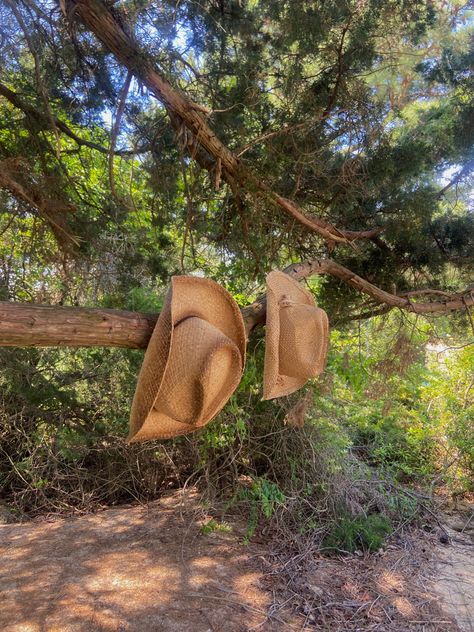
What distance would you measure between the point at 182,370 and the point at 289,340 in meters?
1.01

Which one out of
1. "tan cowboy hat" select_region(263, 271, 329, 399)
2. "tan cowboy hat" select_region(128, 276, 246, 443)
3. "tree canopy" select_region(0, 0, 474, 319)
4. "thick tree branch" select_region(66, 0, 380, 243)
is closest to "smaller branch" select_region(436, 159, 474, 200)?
"tree canopy" select_region(0, 0, 474, 319)

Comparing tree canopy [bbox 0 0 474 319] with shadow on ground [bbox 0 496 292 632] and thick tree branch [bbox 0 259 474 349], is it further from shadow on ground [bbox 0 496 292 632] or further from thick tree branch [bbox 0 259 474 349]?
shadow on ground [bbox 0 496 292 632]

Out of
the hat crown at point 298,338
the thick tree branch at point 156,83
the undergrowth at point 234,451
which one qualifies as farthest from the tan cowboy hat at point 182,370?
the undergrowth at point 234,451

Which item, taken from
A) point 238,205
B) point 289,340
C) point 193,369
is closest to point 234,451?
point 238,205

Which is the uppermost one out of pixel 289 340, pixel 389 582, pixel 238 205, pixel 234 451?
pixel 238 205

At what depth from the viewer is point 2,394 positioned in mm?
5703

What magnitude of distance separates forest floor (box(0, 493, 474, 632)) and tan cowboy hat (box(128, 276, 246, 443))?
202 cm

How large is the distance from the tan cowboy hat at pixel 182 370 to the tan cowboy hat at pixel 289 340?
0.49 m

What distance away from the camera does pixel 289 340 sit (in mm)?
2887

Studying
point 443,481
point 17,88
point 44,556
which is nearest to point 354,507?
point 443,481

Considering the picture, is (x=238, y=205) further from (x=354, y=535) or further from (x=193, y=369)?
(x=354, y=535)

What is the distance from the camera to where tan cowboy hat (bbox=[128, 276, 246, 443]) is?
204cm

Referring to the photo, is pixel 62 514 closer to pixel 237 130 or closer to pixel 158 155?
pixel 158 155

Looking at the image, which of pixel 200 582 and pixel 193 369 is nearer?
pixel 193 369
